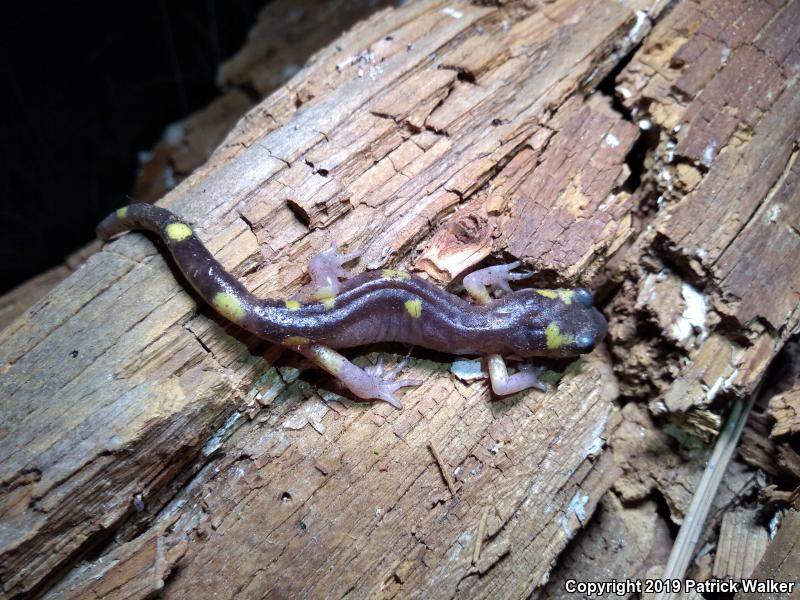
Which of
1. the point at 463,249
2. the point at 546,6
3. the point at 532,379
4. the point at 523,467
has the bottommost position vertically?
the point at 523,467

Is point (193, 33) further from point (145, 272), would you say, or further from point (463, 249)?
point (463, 249)

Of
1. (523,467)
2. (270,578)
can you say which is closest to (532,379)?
(523,467)

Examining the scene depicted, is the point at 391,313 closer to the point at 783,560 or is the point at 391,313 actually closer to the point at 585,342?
the point at 585,342

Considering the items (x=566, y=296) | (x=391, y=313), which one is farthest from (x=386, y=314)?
(x=566, y=296)

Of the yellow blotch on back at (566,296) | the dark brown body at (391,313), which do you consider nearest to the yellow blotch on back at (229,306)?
the dark brown body at (391,313)

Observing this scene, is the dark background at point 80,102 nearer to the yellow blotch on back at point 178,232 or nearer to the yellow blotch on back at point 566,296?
the yellow blotch on back at point 178,232
